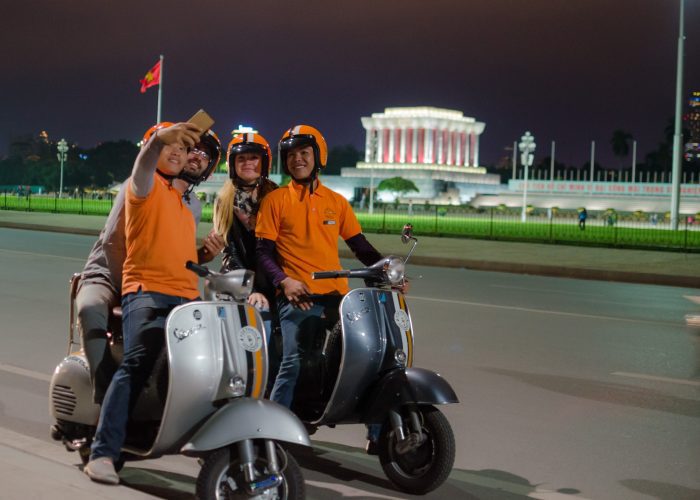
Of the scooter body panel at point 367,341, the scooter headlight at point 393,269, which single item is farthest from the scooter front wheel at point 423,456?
the scooter headlight at point 393,269

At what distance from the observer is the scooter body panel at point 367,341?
4.59 m

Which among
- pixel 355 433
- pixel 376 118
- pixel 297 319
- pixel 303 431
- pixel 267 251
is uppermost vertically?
pixel 376 118

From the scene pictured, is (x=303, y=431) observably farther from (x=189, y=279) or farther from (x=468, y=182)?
(x=468, y=182)

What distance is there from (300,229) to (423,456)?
136 centimetres

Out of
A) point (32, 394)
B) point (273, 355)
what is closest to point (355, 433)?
point (273, 355)

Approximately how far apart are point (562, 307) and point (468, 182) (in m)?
100

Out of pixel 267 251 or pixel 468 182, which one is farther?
pixel 468 182

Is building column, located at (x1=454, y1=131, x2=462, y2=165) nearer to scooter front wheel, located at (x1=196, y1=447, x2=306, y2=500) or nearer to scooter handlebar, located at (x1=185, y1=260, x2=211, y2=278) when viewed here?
scooter handlebar, located at (x1=185, y1=260, x2=211, y2=278)

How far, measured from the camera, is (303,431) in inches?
151

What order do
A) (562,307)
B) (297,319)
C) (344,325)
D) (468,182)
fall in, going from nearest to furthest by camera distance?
1. (344,325)
2. (297,319)
3. (562,307)
4. (468,182)

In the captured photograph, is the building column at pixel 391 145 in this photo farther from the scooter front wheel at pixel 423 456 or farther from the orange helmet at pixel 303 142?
the scooter front wheel at pixel 423 456

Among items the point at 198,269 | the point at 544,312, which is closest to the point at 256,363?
the point at 198,269

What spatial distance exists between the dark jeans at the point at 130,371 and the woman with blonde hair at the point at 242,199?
125cm

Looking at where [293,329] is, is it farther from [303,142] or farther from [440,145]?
[440,145]
